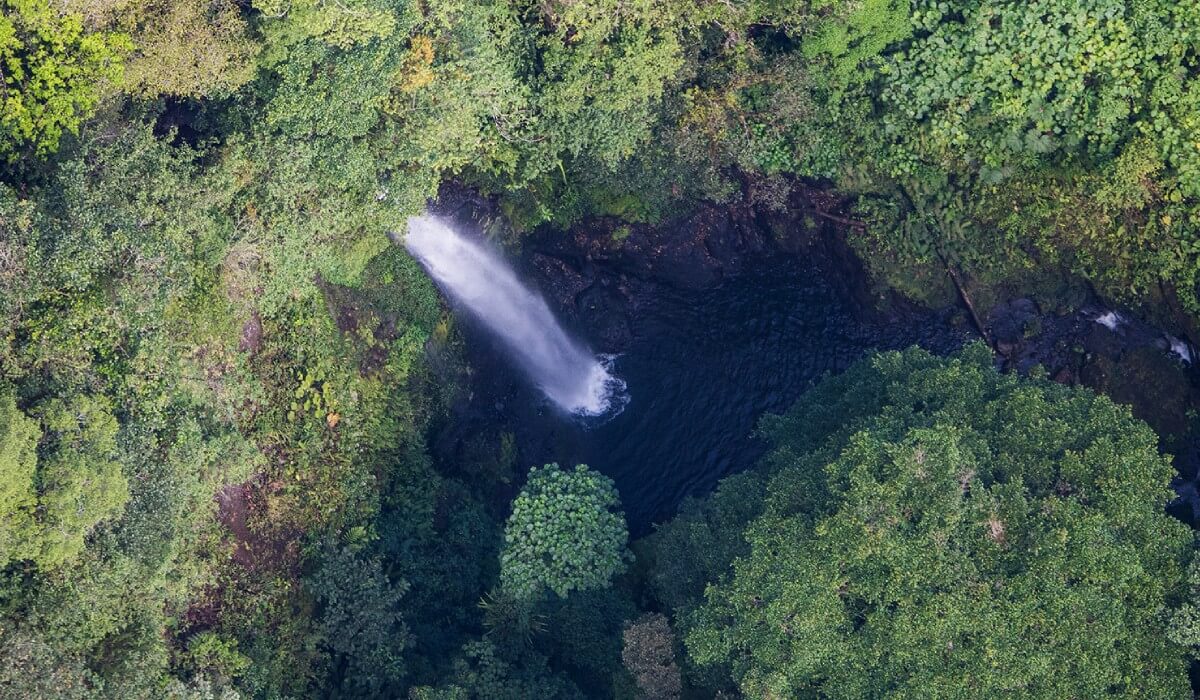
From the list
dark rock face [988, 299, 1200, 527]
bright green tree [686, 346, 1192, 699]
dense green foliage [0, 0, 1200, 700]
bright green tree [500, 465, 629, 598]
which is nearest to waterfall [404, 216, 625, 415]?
dense green foliage [0, 0, 1200, 700]

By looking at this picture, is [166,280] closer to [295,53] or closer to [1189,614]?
[295,53]

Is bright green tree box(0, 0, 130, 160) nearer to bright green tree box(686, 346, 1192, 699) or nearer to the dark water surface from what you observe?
the dark water surface

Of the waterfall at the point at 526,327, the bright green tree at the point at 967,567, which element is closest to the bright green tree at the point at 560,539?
the bright green tree at the point at 967,567

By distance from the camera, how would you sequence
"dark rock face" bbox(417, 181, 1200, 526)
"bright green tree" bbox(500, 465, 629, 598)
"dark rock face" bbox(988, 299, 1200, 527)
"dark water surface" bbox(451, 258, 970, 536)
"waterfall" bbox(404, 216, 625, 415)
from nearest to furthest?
"bright green tree" bbox(500, 465, 629, 598) < "dark rock face" bbox(988, 299, 1200, 527) < "dark rock face" bbox(417, 181, 1200, 526) < "dark water surface" bbox(451, 258, 970, 536) < "waterfall" bbox(404, 216, 625, 415)

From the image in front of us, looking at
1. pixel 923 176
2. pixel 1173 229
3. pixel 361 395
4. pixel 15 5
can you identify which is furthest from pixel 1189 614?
pixel 15 5

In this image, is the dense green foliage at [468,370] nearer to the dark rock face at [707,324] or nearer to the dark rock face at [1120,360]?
the dark rock face at [707,324]

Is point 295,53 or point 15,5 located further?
point 295,53

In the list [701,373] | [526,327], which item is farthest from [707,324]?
[526,327]
